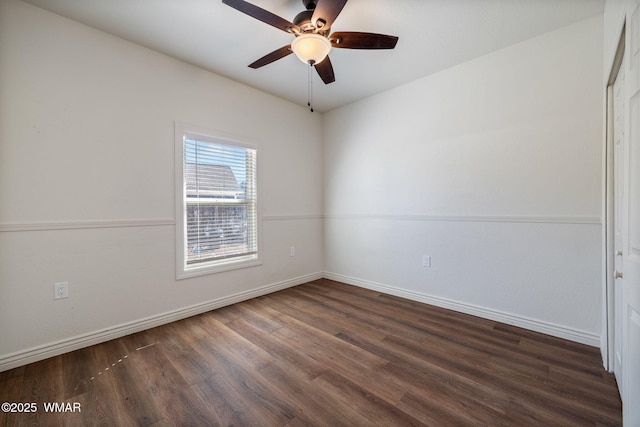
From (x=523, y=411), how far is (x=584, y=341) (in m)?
1.21

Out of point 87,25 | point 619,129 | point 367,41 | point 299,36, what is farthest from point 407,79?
point 87,25

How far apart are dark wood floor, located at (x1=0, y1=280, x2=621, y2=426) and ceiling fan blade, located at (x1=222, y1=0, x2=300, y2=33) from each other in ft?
7.50

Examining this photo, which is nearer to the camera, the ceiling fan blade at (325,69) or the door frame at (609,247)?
the door frame at (609,247)

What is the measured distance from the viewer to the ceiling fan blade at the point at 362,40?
1.74 meters

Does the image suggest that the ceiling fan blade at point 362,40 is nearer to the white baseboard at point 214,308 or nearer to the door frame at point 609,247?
the door frame at point 609,247

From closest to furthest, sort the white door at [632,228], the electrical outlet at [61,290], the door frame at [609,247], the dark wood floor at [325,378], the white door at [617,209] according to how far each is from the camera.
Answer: the white door at [632,228], the dark wood floor at [325,378], the white door at [617,209], the door frame at [609,247], the electrical outlet at [61,290]

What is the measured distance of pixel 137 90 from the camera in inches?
92.4

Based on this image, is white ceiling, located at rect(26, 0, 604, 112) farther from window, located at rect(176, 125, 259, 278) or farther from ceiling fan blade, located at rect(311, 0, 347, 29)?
window, located at rect(176, 125, 259, 278)

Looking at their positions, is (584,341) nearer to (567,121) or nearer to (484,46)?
(567,121)

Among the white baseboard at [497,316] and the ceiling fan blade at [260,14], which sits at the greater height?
the ceiling fan blade at [260,14]

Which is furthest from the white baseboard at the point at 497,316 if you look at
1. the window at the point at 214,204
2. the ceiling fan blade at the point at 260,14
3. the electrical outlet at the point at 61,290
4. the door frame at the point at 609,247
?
the electrical outlet at the point at 61,290

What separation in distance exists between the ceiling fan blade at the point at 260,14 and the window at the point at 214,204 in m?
1.49

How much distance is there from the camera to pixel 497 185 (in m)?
2.46

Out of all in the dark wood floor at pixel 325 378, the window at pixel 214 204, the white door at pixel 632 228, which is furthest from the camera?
the window at pixel 214 204
